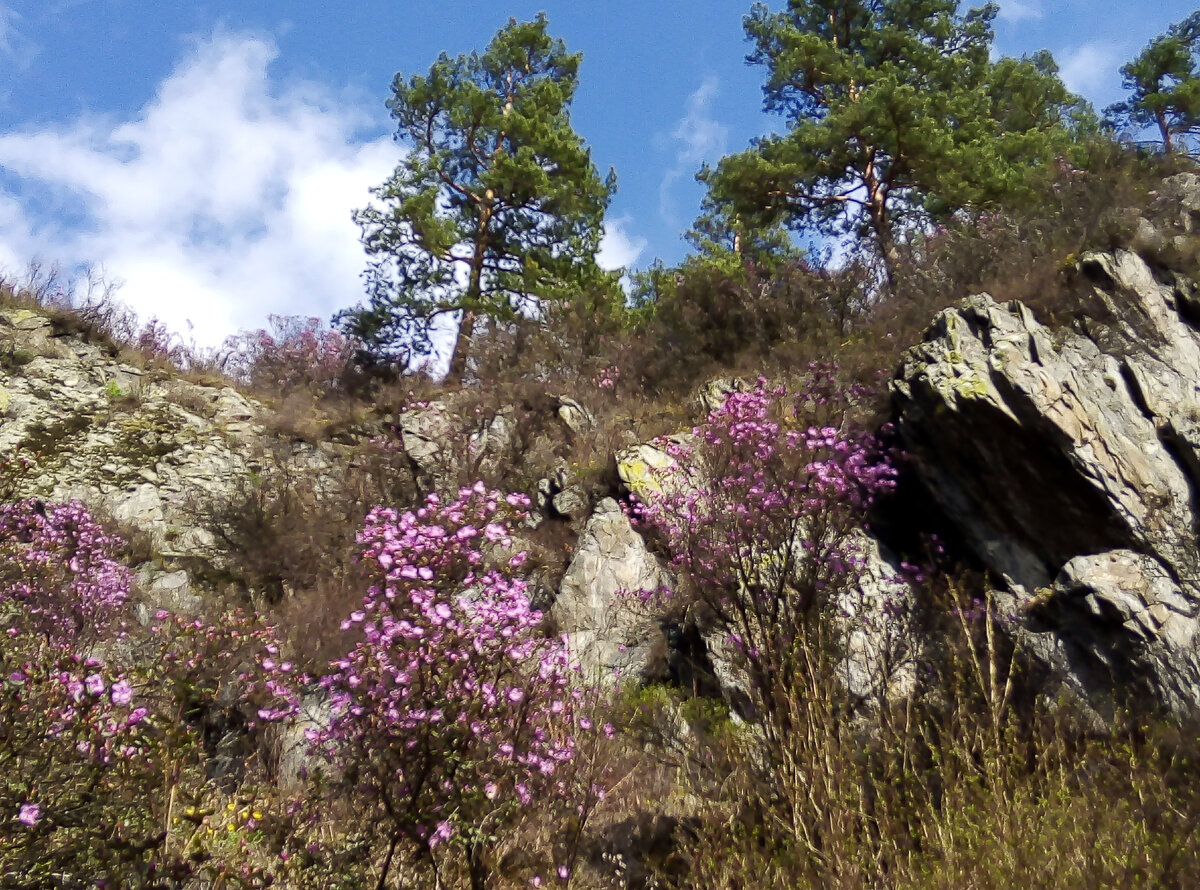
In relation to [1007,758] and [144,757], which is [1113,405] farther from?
[144,757]

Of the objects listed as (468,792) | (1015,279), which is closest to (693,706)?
(468,792)

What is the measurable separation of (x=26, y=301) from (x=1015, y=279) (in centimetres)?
1813

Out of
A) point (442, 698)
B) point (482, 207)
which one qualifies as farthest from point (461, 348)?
point (442, 698)

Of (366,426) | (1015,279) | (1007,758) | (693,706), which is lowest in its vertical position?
(1007,758)

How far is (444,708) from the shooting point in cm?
447

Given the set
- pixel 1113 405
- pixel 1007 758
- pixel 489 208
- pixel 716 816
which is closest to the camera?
pixel 1007 758

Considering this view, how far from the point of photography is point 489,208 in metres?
18.3

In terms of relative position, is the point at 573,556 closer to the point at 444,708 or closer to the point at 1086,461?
the point at 1086,461

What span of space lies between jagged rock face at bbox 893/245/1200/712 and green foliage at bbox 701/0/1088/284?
5307 millimetres

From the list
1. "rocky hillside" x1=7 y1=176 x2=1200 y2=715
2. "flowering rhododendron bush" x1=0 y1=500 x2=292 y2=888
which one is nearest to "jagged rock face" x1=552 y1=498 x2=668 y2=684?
"rocky hillside" x1=7 y1=176 x2=1200 y2=715

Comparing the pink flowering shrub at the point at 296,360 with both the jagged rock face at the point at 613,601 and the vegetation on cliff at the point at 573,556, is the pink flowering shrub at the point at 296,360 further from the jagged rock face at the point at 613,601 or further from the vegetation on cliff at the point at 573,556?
the jagged rock face at the point at 613,601

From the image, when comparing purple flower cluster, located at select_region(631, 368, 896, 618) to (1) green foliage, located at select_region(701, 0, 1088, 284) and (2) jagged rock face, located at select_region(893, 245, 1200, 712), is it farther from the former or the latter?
(1) green foliage, located at select_region(701, 0, 1088, 284)

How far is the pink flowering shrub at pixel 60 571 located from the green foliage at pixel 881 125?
40.7ft

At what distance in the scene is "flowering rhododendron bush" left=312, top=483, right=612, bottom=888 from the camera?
448 cm
